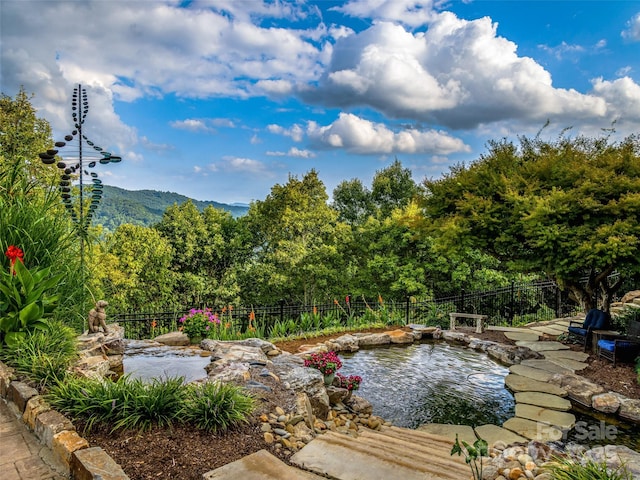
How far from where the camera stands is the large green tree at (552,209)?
20.1 ft

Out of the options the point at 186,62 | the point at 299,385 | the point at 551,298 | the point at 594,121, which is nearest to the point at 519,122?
the point at 594,121

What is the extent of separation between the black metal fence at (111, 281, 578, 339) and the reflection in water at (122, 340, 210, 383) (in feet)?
5.10

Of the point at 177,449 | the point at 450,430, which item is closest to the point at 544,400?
the point at 450,430

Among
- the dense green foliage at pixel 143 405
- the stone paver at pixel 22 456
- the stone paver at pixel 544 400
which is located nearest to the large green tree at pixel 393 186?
the stone paver at pixel 544 400

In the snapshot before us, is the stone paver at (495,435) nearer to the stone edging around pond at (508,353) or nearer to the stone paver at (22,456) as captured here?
the stone edging around pond at (508,353)

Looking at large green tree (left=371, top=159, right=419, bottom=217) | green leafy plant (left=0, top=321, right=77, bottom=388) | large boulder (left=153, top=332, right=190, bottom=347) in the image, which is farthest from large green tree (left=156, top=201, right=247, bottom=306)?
green leafy plant (left=0, top=321, right=77, bottom=388)

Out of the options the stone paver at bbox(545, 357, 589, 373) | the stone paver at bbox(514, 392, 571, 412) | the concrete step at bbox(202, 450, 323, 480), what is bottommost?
the stone paver at bbox(514, 392, 571, 412)

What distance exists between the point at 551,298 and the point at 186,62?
14.0m

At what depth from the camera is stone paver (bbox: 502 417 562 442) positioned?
13.4ft

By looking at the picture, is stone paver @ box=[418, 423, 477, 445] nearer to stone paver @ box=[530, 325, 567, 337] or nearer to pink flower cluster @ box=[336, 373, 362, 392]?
pink flower cluster @ box=[336, 373, 362, 392]

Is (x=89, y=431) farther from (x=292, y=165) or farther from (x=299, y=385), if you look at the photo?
(x=292, y=165)

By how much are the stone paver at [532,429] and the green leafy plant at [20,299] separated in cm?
528

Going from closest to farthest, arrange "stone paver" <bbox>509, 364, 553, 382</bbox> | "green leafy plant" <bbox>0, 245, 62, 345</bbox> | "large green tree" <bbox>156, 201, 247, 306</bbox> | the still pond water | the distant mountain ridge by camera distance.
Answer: "green leafy plant" <bbox>0, 245, 62, 345</bbox> → the still pond water → "stone paver" <bbox>509, 364, 553, 382</bbox> → "large green tree" <bbox>156, 201, 247, 306</bbox> → the distant mountain ridge

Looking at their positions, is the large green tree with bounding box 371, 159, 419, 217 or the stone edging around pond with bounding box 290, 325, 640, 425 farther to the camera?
the large green tree with bounding box 371, 159, 419, 217
